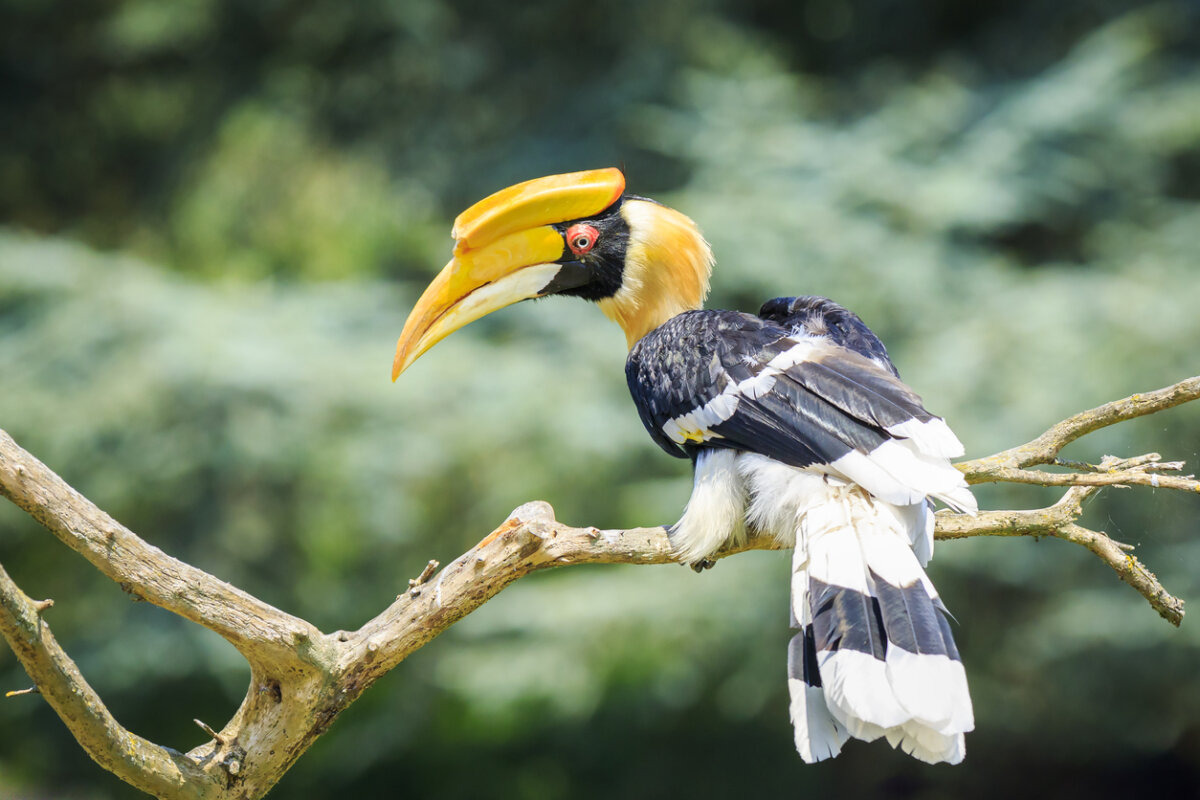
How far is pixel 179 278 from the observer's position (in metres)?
6.05

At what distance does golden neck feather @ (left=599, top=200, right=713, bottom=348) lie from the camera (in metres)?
3.32

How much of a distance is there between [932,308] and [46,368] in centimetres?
447

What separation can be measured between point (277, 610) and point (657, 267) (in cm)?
168

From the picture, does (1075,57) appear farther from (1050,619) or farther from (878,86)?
(1050,619)

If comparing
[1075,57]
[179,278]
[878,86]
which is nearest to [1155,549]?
[1075,57]

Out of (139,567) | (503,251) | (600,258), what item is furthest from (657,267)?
(139,567)

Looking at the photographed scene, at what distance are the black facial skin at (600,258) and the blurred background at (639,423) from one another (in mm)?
2144

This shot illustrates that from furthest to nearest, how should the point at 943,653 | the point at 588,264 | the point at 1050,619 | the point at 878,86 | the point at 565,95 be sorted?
1. the point at 565,95
2. the point at 878,86
3. the point at 1050,619
4. the point at 588,264
5. the point at 943,653

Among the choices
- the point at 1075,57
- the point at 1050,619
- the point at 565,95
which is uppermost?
the point at 565,95

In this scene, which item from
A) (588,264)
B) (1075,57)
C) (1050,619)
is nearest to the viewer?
(588,264)

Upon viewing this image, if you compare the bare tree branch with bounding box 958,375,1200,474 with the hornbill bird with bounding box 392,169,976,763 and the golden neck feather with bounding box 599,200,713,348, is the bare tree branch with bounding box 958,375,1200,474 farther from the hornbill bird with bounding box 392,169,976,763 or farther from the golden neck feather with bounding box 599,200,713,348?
the golden neck feather with bounding box 599,200,713,348

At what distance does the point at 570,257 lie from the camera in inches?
131

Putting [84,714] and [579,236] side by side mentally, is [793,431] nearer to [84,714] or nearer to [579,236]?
[579,236]

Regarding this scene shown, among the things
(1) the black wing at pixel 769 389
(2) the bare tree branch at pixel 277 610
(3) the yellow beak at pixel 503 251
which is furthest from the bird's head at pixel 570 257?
(2) the bare tree branch at pixel 277 610
